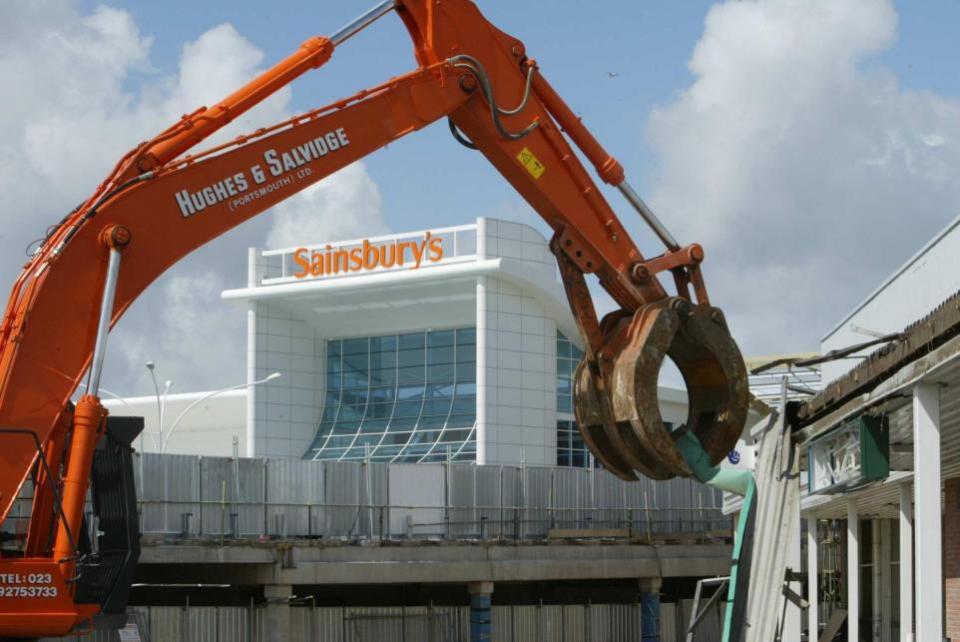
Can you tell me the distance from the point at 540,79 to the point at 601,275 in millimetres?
2152

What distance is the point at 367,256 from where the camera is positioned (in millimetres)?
60031

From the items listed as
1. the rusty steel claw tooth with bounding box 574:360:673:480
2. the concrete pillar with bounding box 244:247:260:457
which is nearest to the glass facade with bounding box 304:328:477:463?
the concrete pillar with bounding box 244:247:260:457

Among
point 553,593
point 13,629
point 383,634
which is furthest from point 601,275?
point 553,593

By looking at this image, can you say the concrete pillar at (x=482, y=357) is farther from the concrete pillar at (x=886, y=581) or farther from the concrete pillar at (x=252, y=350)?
the concrete pillar at (x=886, y=581)

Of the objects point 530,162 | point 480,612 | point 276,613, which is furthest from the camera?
point 480,612

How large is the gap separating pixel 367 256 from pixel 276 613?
28574 mm

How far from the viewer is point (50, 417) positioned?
14398mm

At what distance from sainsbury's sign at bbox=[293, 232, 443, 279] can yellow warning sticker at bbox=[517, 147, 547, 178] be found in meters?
41.8

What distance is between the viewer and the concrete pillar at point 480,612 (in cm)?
3672

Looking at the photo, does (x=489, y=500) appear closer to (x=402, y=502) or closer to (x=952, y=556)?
(x=402, y=502)

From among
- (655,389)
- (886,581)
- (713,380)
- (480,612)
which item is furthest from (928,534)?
(480,612)

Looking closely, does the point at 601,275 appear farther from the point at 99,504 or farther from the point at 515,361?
the point at 515,361

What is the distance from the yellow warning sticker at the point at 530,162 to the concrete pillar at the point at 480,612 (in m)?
20.8

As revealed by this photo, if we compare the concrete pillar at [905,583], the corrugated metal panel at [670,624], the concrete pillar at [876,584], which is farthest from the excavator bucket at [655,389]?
the corrugated metal panel at [670,624]
